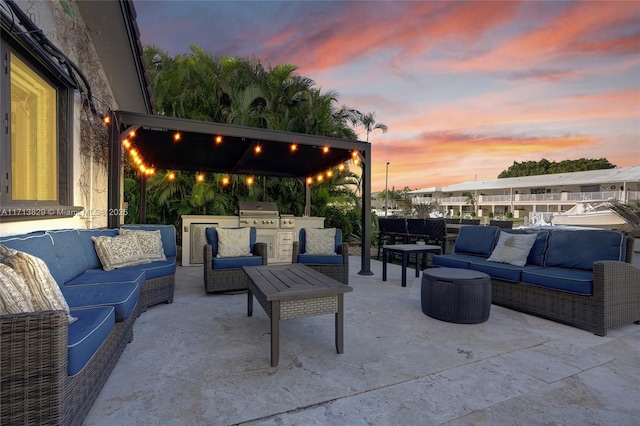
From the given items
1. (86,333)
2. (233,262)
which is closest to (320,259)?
(233,262)

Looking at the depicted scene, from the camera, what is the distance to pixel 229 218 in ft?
22.0

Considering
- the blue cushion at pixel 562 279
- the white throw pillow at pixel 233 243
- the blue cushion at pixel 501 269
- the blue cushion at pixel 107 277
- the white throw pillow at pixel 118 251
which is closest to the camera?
the blue cushion at pixel 107 277

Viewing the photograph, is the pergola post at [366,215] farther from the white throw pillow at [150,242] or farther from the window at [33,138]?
the window at [33,138]

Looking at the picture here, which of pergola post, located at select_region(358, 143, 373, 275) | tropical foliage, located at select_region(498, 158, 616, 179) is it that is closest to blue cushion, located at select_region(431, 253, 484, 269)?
pergola post, located at select_region(358, 143, 373, 275)

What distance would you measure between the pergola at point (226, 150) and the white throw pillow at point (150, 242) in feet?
1.89

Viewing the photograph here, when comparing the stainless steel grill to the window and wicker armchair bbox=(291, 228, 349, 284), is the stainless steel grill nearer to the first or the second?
wicker armchair bbox=(291, 228, 349, 284)

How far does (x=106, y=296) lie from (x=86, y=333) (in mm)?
765

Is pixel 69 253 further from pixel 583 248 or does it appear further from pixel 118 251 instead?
pixel 583 248

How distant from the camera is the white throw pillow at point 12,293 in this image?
1341 millimetres

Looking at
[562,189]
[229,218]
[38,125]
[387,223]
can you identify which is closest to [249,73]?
[229,218]

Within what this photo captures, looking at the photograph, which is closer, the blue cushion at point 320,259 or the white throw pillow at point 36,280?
the white throw pillow at point 36,280

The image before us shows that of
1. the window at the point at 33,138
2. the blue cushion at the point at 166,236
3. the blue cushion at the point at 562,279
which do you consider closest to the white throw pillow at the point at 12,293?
the window at the point at 33,138

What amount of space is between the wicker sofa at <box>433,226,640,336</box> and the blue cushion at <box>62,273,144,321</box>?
3922 millimetres

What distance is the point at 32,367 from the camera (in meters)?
1.29
